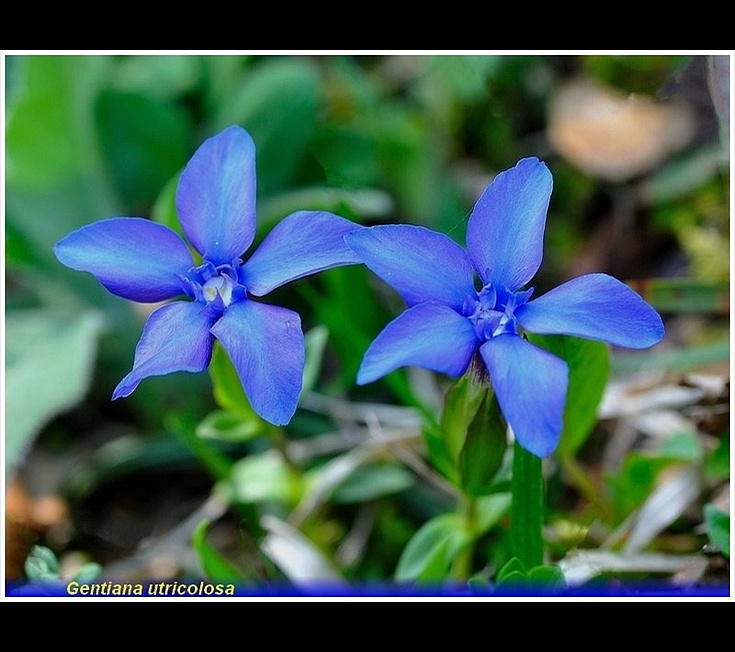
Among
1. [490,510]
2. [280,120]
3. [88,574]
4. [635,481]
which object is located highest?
[280,120]

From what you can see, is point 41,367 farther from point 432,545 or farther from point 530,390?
point 530,390

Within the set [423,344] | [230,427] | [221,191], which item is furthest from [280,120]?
[423,344]

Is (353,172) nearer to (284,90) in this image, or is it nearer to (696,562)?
(284,90)

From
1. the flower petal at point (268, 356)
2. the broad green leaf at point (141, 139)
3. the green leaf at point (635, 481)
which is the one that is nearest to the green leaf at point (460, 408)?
the flower petal at point (268, 356)

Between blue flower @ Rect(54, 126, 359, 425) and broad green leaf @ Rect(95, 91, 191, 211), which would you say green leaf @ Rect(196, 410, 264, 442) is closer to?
blue flower @ Rect(54, 126, 359, 425)

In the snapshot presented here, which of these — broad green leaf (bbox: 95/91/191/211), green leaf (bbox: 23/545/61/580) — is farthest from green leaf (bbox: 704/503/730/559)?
broad green leaf (bbox: 95/91/191/211)

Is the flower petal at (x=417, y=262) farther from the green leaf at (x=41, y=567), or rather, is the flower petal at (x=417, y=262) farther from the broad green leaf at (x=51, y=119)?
the broad green leaf at (x=51, y=119)
